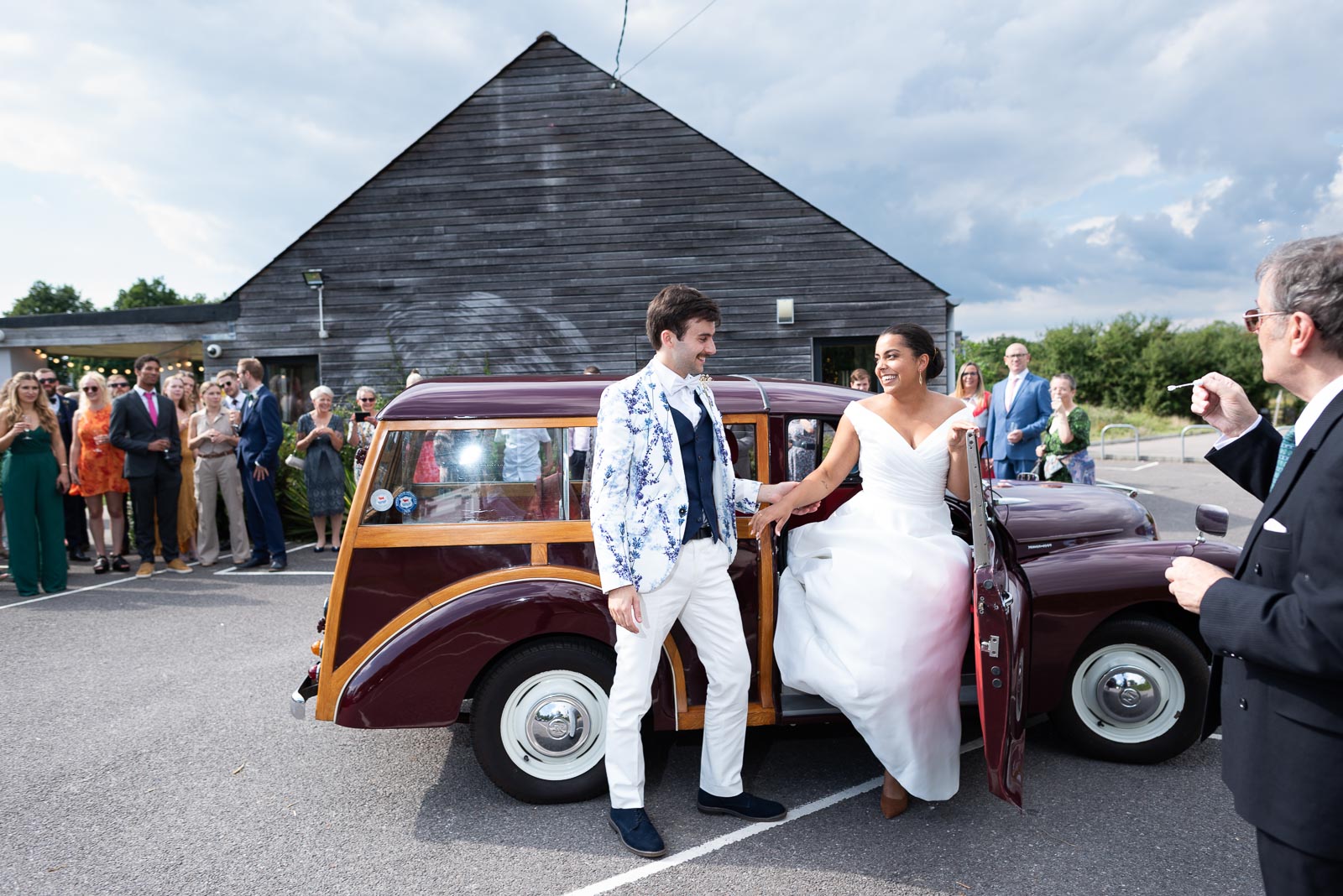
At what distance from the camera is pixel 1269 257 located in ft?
5.85

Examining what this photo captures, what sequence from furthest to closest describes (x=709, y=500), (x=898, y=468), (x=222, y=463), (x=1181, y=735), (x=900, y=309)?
(x=900, y=309), (x=222, y=463), (x=1181, y=735), (x=898, y=468), (x=709, y=500)

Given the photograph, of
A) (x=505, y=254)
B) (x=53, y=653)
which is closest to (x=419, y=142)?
(x=505, y=254)

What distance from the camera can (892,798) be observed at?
3.21 metres

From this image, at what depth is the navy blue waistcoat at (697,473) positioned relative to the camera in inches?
118

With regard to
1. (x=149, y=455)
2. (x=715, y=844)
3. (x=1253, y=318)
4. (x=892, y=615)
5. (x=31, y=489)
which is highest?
(x=1253, y=318)

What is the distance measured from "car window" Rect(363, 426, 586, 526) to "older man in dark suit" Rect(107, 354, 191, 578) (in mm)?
6009

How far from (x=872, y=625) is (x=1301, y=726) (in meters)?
1.58

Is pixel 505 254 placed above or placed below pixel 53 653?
above

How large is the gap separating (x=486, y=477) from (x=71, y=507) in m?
8.06

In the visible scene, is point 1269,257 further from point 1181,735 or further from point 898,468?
point 1181,735

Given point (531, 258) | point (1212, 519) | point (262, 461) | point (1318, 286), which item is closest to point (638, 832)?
point (1212, 519)

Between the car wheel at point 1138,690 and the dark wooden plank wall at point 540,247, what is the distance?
10703 millimetres

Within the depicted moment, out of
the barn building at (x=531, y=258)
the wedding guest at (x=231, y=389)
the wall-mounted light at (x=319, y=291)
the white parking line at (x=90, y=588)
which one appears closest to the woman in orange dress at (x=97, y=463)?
the white parking line at (x=90, y=588)

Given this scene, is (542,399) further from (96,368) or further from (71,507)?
(96,368)
